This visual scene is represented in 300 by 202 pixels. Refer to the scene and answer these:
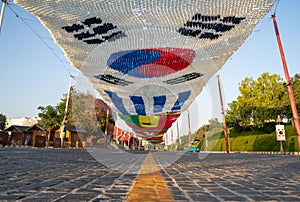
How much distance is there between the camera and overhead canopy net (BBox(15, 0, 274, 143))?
746 cm

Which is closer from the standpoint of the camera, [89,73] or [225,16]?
[225,16]

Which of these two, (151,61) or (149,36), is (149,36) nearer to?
(149,36)

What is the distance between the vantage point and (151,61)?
1016 centimetres

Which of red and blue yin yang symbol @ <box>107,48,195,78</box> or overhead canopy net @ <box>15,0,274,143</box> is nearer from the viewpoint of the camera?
overhead canopy net @ <box>15,0,274,143</box>

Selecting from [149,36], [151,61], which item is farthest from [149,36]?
[151,61]

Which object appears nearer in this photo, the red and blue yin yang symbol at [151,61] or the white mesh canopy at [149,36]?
the white mesh canopy at [149,36]

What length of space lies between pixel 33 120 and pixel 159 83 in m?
71.9

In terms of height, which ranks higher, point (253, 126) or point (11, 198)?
point (253, 126)

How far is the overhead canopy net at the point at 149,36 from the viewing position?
24.5 ft

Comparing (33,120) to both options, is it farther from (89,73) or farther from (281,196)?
(281,196)

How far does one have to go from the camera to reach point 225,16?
7.92 m

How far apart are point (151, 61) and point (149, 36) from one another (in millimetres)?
1584

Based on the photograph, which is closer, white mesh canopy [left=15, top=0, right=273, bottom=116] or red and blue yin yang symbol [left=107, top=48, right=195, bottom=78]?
white mesh canopy [left=15, top=0, right=273, bottom=116]

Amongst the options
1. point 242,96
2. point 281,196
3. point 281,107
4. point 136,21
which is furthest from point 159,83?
point 242,96
